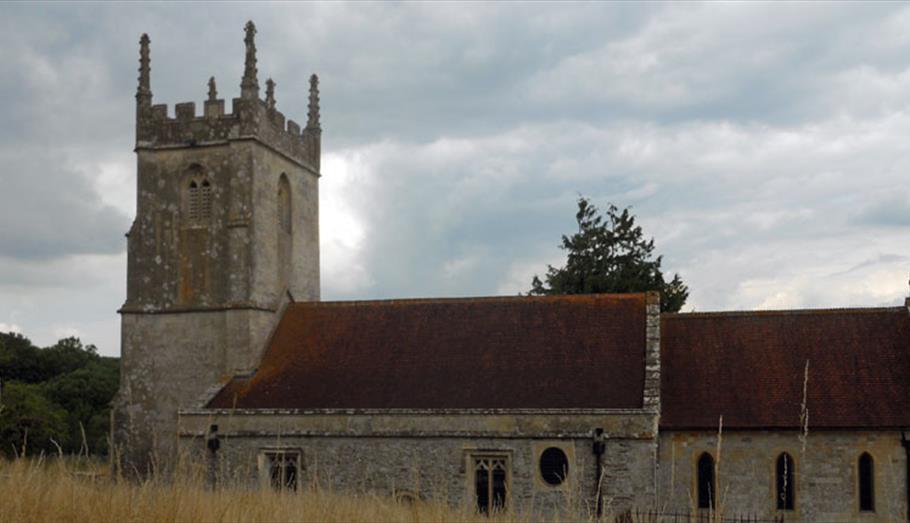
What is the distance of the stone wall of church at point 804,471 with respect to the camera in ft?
81.6

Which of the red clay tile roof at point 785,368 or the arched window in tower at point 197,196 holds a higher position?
the arched window in tower at point 197,196

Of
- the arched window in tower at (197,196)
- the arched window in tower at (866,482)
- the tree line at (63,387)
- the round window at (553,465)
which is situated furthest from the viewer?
the tree line at (63,387)

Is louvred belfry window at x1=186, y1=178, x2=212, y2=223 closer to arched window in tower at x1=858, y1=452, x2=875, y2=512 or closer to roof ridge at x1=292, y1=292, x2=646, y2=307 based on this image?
roof ridge at x1=292, y1=292, x2=646, y2=307

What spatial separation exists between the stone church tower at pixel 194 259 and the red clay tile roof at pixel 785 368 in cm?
1293

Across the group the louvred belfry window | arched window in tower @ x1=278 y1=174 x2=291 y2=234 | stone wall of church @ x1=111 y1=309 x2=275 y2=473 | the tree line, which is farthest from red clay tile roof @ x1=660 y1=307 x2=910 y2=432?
the tree line

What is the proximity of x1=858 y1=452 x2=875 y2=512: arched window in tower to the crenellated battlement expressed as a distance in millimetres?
20023

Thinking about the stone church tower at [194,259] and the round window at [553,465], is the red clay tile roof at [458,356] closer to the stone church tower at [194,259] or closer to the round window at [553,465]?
the round window at [553,465]

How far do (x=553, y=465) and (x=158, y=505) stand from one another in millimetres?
18252

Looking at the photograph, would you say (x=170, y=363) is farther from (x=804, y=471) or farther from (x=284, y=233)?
(x=804, y=471)

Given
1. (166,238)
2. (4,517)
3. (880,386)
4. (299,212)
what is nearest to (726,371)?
(880,386)

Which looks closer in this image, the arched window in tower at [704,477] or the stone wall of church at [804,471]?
the stone wall of church at [804,471]

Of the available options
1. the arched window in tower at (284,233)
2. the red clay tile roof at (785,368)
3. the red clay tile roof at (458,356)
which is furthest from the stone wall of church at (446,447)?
the arched window in tower at (284,233)

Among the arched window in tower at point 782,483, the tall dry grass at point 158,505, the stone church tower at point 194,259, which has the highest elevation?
the stone church tower at point 194,259

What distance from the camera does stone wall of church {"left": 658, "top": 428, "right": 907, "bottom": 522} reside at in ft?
81.6
